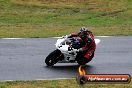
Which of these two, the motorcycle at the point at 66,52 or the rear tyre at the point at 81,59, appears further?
the rear tyre at the point at 81,59

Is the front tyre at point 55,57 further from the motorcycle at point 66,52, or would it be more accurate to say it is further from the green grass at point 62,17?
the green grass at point 62,17

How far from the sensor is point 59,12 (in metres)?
32.2

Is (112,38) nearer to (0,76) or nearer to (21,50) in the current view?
(21,50)

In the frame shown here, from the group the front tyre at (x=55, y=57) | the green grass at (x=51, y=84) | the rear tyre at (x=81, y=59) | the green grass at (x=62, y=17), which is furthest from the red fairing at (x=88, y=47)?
the green grass at (x=62, y=17)

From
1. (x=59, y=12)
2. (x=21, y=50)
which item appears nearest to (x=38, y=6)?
(x=59, y=12)

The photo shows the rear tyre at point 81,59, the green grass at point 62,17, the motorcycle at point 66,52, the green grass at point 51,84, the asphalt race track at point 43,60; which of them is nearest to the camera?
the green grass at point 51,84

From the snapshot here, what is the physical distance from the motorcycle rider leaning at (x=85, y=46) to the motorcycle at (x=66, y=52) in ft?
0.42

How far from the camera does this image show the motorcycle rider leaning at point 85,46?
1744cm

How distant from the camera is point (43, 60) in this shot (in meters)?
18.7

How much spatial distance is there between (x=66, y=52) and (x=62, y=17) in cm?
1352

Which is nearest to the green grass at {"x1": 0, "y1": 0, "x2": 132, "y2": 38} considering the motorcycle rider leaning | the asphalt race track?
the asphalt race track

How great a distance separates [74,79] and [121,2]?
2062cm

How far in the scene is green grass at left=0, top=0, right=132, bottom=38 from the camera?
2579 cm

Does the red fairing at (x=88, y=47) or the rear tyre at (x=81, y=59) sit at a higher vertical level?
the red fairing at (x=88, y=47)
